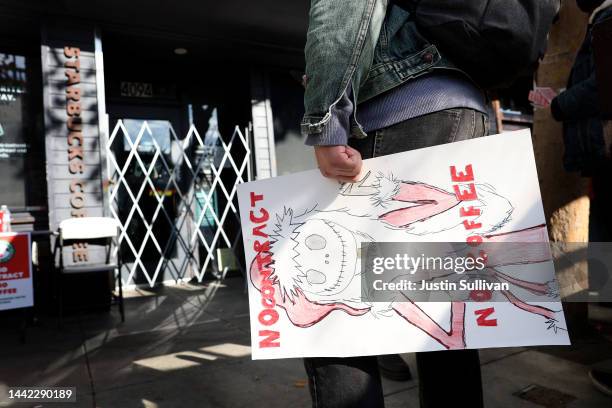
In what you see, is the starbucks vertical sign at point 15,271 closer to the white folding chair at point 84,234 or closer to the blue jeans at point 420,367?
the white folding chair at point 84,234

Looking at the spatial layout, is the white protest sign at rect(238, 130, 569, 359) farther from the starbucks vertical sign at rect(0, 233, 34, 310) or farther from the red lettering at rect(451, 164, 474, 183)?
the starbucks vertical sign at rect(0, 233, 34, 310)

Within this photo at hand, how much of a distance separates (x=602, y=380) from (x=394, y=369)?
1010mm

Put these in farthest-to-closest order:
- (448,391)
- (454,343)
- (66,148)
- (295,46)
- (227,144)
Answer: (227,144) → (295,46) → (66,148) → (448,391) → (454,343)

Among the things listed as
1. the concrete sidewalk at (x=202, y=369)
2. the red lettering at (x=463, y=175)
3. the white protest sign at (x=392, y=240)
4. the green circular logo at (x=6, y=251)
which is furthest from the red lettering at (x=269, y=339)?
the green circular logo at (x=6, y=251)

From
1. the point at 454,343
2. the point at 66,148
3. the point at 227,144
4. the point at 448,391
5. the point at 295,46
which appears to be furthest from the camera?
the point at 227,144

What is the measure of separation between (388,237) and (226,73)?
5.99m

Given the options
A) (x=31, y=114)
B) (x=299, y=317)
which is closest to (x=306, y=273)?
(x=299, y=317)

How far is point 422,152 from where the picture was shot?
3.82 feet

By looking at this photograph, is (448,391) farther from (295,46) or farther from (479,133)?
(295,46)

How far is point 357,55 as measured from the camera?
108 cm

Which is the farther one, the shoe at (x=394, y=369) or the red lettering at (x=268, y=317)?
the shoe at (x=394, y=369)

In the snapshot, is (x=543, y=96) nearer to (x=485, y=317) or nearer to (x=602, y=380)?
(x=602, y=380)

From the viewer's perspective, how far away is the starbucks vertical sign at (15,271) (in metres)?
3.72

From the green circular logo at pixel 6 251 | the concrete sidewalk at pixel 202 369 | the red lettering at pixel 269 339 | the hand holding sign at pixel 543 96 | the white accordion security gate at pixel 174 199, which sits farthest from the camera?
the white accordion security gate at pixel 174 199
